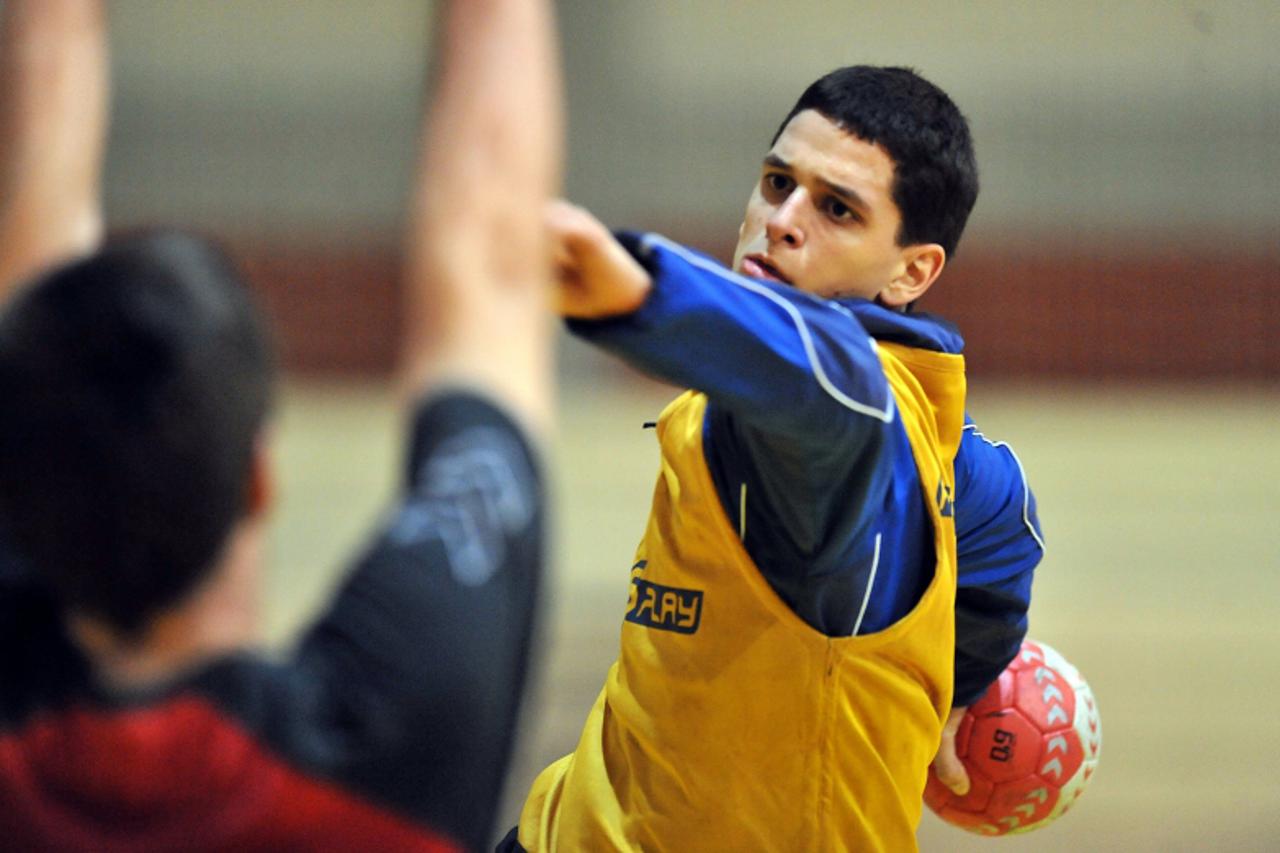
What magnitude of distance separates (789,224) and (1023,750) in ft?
4.08

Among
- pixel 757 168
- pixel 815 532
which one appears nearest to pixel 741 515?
pixel 815 532

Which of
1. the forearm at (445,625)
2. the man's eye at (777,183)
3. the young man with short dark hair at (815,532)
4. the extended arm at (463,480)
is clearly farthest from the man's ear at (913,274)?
the forearm at (445,625)

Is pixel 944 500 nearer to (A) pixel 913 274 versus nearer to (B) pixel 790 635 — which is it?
(B) pixel 790 635

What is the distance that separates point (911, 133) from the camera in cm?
308

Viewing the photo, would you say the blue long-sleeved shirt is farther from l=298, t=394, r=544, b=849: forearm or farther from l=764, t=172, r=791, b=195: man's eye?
l=298, t=394, r=544, b=849: forearm

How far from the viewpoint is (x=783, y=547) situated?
275 centimetres

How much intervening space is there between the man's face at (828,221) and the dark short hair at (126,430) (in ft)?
5.77

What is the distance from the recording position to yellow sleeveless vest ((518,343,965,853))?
9.23ft

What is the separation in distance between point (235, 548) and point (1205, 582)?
1078 cm

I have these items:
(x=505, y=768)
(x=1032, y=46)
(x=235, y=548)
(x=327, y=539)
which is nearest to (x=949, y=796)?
(x=505, y=768)

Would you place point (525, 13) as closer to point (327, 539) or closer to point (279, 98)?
point (327, 539)

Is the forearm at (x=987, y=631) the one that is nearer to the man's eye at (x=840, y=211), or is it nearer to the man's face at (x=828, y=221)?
the man's face at (x=828, y=221)

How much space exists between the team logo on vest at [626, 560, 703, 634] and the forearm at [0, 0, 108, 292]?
1.37m

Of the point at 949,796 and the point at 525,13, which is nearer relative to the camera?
the point at 525,13
